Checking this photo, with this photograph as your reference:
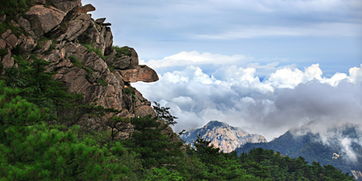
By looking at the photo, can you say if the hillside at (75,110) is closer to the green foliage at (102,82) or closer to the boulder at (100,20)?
the green foliage at (102,82)

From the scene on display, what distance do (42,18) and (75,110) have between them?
42.3 ft

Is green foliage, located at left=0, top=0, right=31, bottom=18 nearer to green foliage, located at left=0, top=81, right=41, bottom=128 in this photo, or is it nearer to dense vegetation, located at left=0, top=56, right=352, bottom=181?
dense vegetation, located at left=0, top=56, right=352, bottom=181

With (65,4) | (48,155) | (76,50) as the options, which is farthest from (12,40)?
(48,155)

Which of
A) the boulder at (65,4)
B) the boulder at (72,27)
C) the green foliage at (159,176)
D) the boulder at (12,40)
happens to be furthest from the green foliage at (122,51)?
the green foliage at (159,176)

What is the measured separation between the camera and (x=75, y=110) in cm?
4231

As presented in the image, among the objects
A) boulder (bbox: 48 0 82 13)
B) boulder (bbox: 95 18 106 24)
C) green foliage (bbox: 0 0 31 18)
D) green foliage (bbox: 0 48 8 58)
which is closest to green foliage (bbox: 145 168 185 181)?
green foliage (bbox: 0 48 8 58)

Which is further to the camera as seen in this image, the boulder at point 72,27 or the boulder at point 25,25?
the boulder at point 72,27

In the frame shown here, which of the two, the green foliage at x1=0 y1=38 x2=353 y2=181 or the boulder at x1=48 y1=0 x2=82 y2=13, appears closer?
the green foliage at x1=0 y1=38 x2=353 y2=181

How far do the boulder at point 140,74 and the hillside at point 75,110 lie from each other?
17 centimetres

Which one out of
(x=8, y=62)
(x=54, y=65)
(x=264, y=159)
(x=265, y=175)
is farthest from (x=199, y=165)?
(x=264, y=159)

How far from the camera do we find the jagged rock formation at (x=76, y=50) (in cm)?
4275

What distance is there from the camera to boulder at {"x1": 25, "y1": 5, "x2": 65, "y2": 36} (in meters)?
45.7

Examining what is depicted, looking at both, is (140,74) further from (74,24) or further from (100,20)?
(74,24)

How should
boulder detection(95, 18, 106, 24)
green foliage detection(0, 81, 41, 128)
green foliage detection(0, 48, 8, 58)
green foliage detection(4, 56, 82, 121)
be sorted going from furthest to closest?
boulder detection(95, 18, 106, 24), green foliage detection(0, 48, 8, 58), green foliage detection(4, 56, 82, 121), green foliage detection(0, 81, 41, 128)
